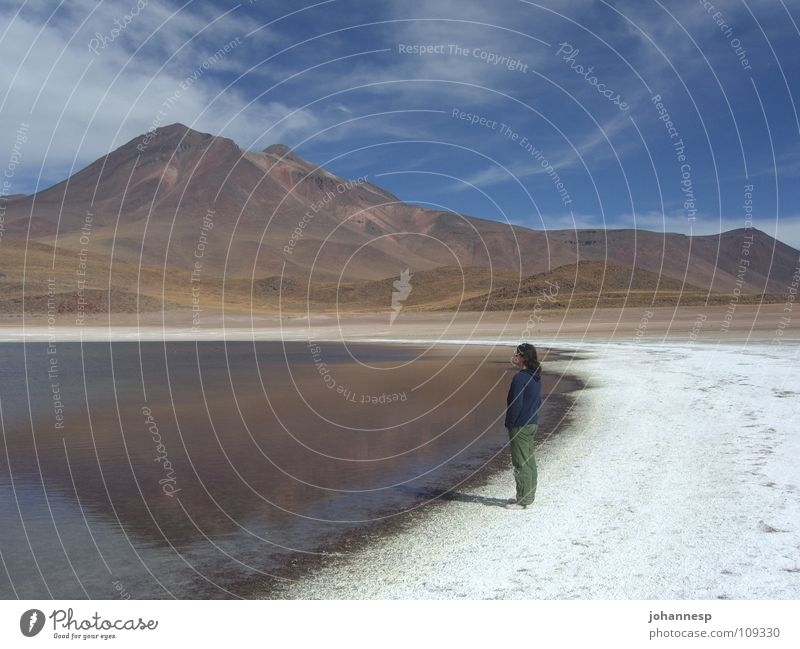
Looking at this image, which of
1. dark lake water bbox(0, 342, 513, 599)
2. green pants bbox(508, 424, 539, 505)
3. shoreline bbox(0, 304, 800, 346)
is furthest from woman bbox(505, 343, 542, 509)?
shoreline bbox(0, 304, 800, 346)

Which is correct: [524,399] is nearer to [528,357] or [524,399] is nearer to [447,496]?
[528,357]

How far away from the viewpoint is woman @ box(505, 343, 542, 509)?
10734mm

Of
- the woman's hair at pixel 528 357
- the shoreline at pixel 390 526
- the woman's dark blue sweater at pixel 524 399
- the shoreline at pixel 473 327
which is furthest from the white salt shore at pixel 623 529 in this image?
the shoreline at pixel 473 327

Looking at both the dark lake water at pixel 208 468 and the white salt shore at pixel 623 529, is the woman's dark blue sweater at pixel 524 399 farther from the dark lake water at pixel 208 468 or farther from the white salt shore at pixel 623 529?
the dark lake water at pixel 208 468

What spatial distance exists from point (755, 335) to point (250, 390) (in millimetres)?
39754

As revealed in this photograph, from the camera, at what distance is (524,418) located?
422 inches

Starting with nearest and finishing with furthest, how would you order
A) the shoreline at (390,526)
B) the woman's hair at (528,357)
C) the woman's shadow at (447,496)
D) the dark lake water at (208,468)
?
1. the shoreline at (390,526)
2. the dark lake water at (208,468)
3. the woman's hair at (528,357)
4. the woman's shadow at (447,496)

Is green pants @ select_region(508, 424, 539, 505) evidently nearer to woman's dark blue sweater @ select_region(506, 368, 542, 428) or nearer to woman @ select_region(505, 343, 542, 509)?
woman @ select_region(505, 343, 542, 509)

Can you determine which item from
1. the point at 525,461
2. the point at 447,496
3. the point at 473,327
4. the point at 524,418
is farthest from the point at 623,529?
the point at 473,327

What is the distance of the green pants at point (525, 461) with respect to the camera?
429 inches

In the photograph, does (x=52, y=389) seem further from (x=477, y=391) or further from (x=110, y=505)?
(x=110, y=505)

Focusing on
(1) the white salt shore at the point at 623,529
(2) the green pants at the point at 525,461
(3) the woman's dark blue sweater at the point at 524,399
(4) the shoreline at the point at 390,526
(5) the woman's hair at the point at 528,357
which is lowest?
(4) the shoreline at the point at 390,526

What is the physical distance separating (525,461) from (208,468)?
23.2 feet

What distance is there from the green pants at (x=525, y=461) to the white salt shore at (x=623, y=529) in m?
0.32
